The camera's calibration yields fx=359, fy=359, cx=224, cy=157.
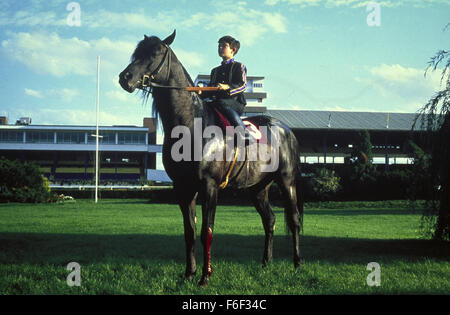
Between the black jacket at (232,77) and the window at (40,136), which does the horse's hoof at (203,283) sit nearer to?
the black jacket at (232,77)

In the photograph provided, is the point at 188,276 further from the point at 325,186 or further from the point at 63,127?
the point at 63,127

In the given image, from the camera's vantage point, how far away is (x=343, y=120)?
1753 inches

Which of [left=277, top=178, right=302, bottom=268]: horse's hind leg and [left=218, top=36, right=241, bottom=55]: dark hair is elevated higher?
[left=218, top=36, right=241, bottom=55]: dark hair

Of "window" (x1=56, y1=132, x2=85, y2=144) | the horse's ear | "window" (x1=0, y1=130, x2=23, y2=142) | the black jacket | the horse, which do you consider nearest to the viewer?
the horse

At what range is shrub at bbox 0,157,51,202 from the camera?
2513 centimetres

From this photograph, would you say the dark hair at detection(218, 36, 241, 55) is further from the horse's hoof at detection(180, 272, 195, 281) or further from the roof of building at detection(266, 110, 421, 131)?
the roof of building at detection(266, 110, 421, 131)

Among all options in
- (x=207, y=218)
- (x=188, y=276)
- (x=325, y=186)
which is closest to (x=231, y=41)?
(x=207, y=218)

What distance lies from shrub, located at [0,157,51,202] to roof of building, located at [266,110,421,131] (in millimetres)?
24694

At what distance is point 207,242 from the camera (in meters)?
4.87

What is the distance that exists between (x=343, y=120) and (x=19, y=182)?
35518 millimetres

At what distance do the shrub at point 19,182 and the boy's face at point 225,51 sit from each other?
24.3 m

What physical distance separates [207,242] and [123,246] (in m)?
4.33

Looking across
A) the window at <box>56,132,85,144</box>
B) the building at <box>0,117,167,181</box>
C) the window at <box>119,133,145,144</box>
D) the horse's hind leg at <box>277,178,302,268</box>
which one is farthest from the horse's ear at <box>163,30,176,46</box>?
the window at <box>56,132,85,144</box>

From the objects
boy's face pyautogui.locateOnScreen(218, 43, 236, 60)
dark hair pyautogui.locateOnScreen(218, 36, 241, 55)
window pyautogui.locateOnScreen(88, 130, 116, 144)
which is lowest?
boy's face pyautogui.locateOnScreen(218, 43, 236, 60)
